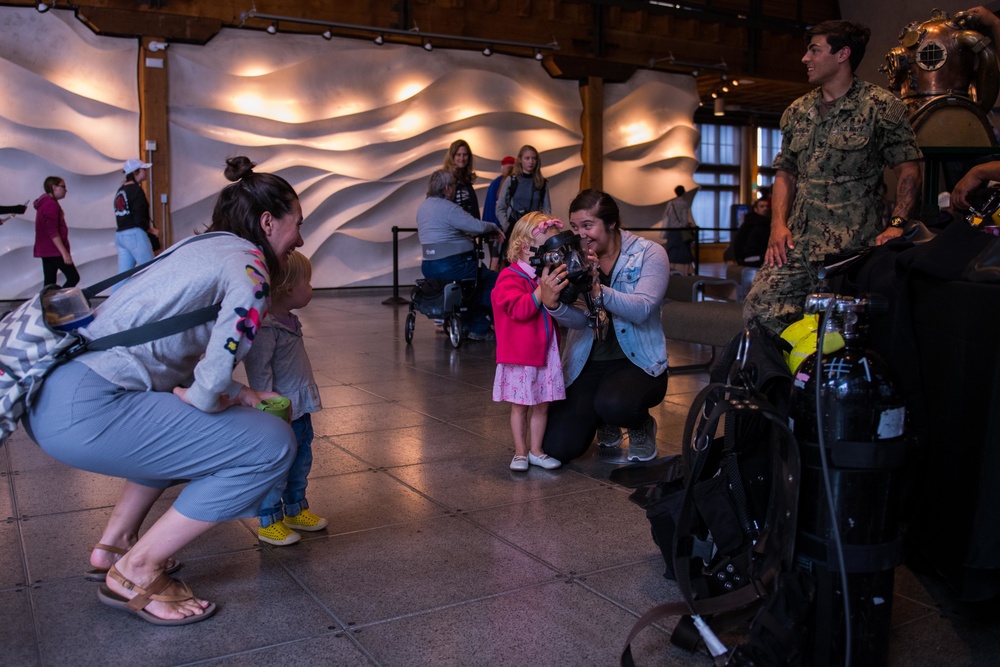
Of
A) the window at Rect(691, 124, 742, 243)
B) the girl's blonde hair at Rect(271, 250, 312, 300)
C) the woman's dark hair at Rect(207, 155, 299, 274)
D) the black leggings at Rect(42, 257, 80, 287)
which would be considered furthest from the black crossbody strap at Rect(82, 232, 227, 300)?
the window at Rect(691, 124, 742, 243)

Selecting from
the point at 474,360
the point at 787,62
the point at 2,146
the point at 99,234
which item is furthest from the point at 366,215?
the point at 787,62

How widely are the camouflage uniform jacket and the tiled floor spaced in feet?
4.59

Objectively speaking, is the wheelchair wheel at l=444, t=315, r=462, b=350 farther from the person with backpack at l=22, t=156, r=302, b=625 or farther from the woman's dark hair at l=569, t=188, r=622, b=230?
the person with backpack at l=22, t=156, r=302, b=625

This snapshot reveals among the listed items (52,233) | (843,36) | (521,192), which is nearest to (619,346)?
(843,36)

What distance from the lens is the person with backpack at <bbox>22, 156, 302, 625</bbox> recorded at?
7.96 ft

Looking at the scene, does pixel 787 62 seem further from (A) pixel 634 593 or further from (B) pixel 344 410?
(A) pixel 634 593

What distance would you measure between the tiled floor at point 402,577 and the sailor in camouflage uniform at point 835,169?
3.66 ft

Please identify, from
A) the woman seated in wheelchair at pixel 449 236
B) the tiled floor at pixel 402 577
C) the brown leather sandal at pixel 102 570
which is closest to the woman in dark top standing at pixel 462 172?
the woman seated in wheelchair at pixel 449 236

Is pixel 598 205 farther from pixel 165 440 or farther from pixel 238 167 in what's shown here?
pixel 165 440

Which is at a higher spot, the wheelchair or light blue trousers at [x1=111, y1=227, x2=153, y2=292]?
light blue trousers at [x1=111, y1=227, x2=153, y2=292]

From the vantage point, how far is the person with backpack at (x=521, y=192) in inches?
366

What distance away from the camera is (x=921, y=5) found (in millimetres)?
14734

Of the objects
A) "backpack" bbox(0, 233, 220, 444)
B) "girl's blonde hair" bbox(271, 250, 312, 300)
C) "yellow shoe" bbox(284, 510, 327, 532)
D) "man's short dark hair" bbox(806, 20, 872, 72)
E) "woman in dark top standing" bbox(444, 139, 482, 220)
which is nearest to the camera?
"backpack" bbox(0, 233, 220, 444)

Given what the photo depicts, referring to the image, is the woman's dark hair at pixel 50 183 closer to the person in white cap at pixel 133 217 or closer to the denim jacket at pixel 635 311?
the person in white cap at pixel 133 217
